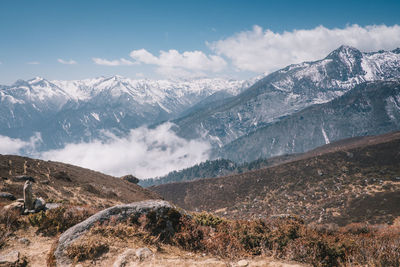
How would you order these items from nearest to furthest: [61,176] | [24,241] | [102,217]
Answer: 1. [102,217]
2. [24,241]
3. [61,176]

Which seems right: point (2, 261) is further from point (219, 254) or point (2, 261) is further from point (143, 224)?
point (219, 254)

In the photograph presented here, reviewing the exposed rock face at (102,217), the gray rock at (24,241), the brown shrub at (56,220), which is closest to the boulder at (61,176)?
the brown shrub at (56,220)

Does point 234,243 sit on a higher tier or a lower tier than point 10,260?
lower

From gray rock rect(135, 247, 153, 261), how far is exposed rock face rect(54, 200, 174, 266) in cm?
225

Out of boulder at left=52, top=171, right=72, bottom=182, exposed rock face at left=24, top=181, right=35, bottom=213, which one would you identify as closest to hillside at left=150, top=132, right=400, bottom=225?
boulder at left=52, top=171, right=72, bottom=182

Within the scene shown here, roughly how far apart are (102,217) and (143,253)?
2.86 meters

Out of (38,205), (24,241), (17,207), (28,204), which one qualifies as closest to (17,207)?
(17,207)

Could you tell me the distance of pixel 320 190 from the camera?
3184 inches

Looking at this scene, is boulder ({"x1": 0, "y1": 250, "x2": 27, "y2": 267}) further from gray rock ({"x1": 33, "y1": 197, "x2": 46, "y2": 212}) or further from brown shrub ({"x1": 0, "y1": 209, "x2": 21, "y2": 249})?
gray rock ({"x1": 33, "y1": 197, "x2": 46, "y2": 212})

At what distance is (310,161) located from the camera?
107812mm

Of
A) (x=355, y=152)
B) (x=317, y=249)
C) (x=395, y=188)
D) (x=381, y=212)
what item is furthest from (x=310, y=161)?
(x=317, y=249)

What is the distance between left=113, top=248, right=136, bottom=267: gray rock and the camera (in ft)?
24.9

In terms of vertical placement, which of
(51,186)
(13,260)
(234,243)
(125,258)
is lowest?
(234,243)

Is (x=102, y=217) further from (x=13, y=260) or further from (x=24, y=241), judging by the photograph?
(x=24, y=241)
